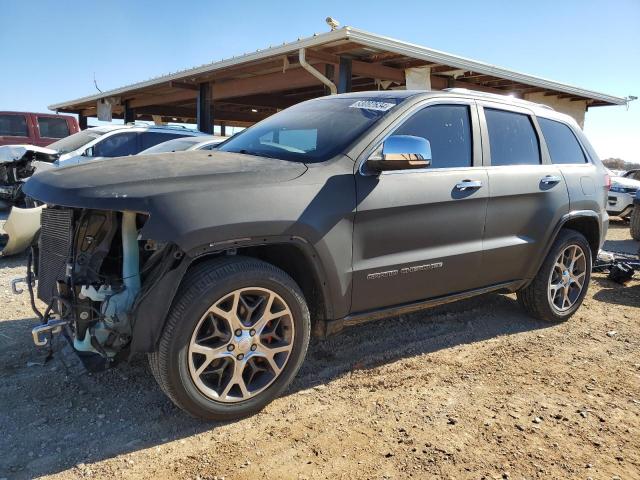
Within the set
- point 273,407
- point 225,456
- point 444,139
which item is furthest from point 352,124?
point 225,456

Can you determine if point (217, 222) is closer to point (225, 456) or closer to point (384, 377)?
point (225, 456)

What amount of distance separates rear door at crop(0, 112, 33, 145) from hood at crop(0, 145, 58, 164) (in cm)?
574

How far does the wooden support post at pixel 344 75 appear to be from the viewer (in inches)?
372

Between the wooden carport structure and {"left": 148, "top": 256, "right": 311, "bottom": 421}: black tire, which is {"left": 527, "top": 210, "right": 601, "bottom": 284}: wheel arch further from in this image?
the wooden carport structure

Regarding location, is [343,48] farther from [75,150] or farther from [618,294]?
[618,294]

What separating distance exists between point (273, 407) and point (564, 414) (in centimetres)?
173

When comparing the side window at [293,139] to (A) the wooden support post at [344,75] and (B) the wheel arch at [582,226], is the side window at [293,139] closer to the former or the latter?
(B) the wheel arch at [582,226]

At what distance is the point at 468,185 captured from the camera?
3527 mm

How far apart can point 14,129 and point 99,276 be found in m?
13.7

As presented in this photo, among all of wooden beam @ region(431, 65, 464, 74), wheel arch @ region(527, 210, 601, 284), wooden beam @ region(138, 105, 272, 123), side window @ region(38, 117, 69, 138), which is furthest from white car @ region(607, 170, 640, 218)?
side window @ region(38, 117, 69, 138)

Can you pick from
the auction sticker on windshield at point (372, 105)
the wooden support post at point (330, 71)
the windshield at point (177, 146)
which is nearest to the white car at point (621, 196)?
the wooden support post at point (330, 71)

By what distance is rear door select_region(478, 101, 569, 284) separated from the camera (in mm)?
3781

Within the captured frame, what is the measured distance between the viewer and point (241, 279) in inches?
102

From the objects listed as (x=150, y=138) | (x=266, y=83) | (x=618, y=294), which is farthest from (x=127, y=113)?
(x=618, y=294)
